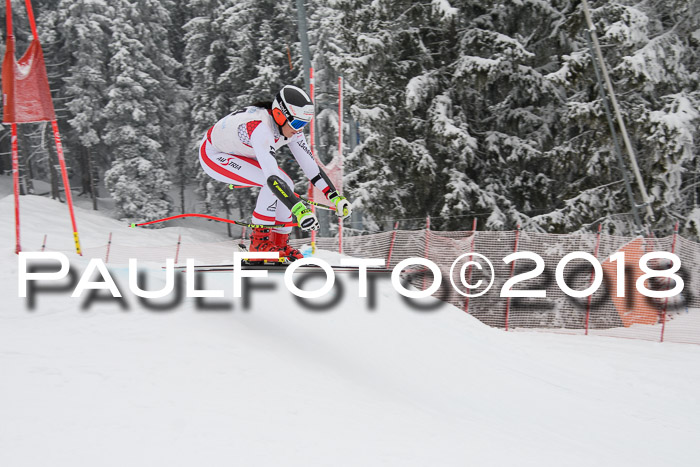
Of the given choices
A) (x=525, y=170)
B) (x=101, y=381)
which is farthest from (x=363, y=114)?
(x=101, y=381)

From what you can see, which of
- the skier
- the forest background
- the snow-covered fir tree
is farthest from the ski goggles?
the snow-covered fir tree

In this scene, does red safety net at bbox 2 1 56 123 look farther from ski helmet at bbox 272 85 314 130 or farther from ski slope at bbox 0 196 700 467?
ski helmet at bbox 272 85 314 130

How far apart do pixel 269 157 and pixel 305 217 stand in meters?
0.85

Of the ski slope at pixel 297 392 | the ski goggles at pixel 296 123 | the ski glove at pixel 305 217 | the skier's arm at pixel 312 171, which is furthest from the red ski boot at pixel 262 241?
the ski goggles at pixel 296 123

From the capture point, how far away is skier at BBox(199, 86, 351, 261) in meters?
6.07

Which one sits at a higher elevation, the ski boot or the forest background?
the forest background

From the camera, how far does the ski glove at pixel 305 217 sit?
5664 mm

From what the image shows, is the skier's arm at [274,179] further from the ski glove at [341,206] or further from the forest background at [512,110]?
the forest background at [512,110]

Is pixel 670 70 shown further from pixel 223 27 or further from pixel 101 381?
pixel 223 27

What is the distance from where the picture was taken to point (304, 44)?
676 inches

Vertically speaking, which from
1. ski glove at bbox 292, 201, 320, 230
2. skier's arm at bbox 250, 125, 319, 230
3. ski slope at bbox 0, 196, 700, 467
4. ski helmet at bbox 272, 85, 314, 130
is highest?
ski helmet at bbox 272, 85, 314, 130

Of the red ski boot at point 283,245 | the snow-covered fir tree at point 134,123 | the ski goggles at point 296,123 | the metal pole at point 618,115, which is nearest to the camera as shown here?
the ski goggles at point 296,123

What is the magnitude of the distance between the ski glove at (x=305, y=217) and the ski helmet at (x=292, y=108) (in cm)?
99

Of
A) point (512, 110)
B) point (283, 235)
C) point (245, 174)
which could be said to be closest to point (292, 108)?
point (245, 174)
